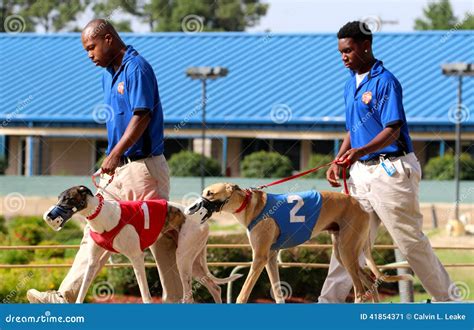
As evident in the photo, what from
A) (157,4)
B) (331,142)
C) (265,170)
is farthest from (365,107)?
(157,4)

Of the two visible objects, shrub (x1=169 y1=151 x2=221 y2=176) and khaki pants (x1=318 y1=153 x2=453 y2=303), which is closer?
khaki pants (x1=318 y1=153 x2=453 y2=303)

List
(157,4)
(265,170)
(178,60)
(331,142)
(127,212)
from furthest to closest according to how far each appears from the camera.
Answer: (157,4) < (178,60) < (331,142) < (265,170) < (127,212)

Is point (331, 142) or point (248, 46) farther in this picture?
point (248, 46)

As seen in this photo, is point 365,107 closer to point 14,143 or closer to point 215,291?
point 215,291

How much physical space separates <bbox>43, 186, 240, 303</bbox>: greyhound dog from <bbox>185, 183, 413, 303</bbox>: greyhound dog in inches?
10.2

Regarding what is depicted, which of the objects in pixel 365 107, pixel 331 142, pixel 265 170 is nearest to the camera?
pixel 365 107

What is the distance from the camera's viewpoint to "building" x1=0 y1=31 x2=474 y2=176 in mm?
29875

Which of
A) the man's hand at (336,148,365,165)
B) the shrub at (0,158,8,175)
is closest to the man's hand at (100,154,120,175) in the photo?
the man's hand at (336,148,365,165)

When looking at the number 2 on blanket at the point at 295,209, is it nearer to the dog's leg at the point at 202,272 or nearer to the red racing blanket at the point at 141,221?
the dog's leg at the point at 202,272

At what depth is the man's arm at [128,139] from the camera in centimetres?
742

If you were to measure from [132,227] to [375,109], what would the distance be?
190 cm

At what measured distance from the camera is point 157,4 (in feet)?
139

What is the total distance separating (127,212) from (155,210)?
20cm

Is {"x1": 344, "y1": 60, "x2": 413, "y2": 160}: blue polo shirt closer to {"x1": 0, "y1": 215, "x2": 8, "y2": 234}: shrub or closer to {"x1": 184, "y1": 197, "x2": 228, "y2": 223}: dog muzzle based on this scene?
Answer: {"x1": 184, "y1": 197, "x2": 228, "y2": 223}: dog muzzle
